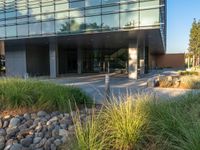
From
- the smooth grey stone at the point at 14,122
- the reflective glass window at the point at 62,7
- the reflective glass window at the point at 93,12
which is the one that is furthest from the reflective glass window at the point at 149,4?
the smooth grey stone at the point at 14,122

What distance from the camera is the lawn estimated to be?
3928 mm

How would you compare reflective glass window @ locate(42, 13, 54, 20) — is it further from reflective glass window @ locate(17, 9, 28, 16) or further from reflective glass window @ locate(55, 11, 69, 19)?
reflective glass window @ locate(17, 9, 28, 16)

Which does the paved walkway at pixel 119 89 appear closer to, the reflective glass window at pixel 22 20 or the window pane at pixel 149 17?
the window pane at pixel 149 17

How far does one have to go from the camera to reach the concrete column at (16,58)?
3247 centimetres

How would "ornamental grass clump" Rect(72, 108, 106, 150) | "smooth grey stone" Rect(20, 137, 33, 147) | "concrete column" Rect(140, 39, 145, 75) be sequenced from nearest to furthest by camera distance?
"ornamental grass clump" Rect(72, 108, 106, 150) < "smooth grey stone" Rect(20, 137, 33, 147) < "concrete column" Rect(140, 39, 145, 75)

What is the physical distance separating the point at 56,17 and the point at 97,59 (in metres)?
19.2

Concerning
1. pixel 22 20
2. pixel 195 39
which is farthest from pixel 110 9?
pixel 195 39

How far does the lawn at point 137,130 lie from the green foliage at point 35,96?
2265 mm

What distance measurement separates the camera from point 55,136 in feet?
17.2

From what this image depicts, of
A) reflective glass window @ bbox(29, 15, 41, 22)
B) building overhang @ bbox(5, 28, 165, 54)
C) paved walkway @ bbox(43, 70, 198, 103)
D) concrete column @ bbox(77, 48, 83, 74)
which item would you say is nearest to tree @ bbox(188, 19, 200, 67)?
building overhang @ bbox(5, 28, 165, 54)

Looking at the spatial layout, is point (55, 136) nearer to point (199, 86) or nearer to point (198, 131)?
point (198, 131)

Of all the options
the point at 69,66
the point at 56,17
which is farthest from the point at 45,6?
the point at 69,66

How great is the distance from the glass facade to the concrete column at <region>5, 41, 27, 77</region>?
488 centimetres

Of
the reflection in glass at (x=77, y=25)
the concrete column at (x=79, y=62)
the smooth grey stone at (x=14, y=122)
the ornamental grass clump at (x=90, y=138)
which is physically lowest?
the smooth grey stone at (x=14, y=122)
